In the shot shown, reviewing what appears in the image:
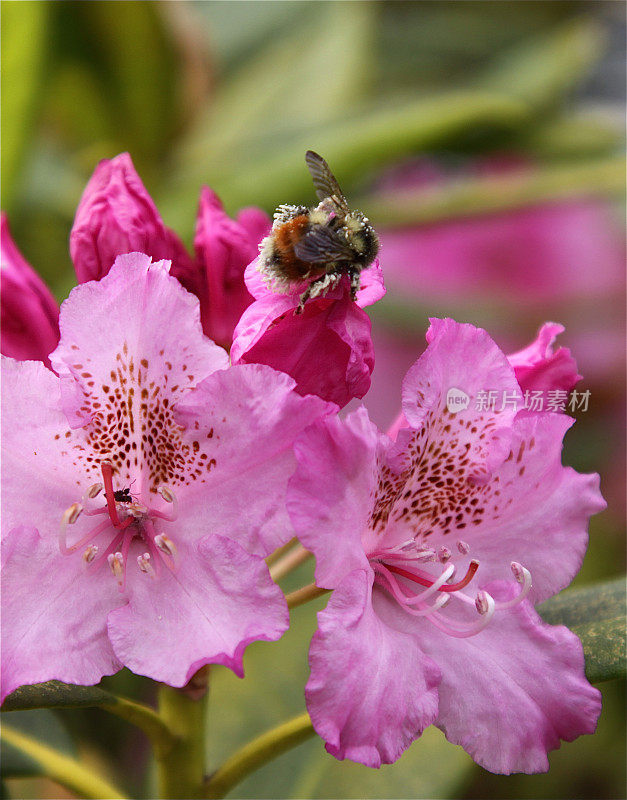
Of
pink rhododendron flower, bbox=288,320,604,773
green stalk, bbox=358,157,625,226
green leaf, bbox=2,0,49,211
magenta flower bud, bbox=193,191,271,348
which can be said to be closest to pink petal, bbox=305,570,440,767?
pink rhododendron flower, bbox=288,320,604,773

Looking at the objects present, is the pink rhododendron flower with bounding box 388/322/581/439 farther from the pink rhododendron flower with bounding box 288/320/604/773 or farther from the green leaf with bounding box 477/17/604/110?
the green leaf with bounding box 477/17/604/110

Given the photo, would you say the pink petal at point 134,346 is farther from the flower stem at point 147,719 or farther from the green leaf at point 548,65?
the green leaf at point 548,65

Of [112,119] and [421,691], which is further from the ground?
[112,119]

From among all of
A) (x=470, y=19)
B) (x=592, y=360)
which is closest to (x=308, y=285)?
(x=592, y=360)

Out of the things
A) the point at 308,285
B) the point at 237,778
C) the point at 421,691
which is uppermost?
the point at 308,285

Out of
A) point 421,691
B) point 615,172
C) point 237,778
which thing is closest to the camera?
point 421,691

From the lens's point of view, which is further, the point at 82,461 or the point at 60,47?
the point at 60,47

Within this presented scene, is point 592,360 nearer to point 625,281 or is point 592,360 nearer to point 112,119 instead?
point 625,281

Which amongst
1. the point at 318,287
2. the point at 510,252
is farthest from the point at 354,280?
the point at 510,252

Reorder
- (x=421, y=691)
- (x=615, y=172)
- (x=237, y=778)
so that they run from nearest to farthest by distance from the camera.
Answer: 1. (x=421, y=691)
2. (x=237, y=778)
3. (x=615, y=172)

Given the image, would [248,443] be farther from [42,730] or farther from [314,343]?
[42,730]
